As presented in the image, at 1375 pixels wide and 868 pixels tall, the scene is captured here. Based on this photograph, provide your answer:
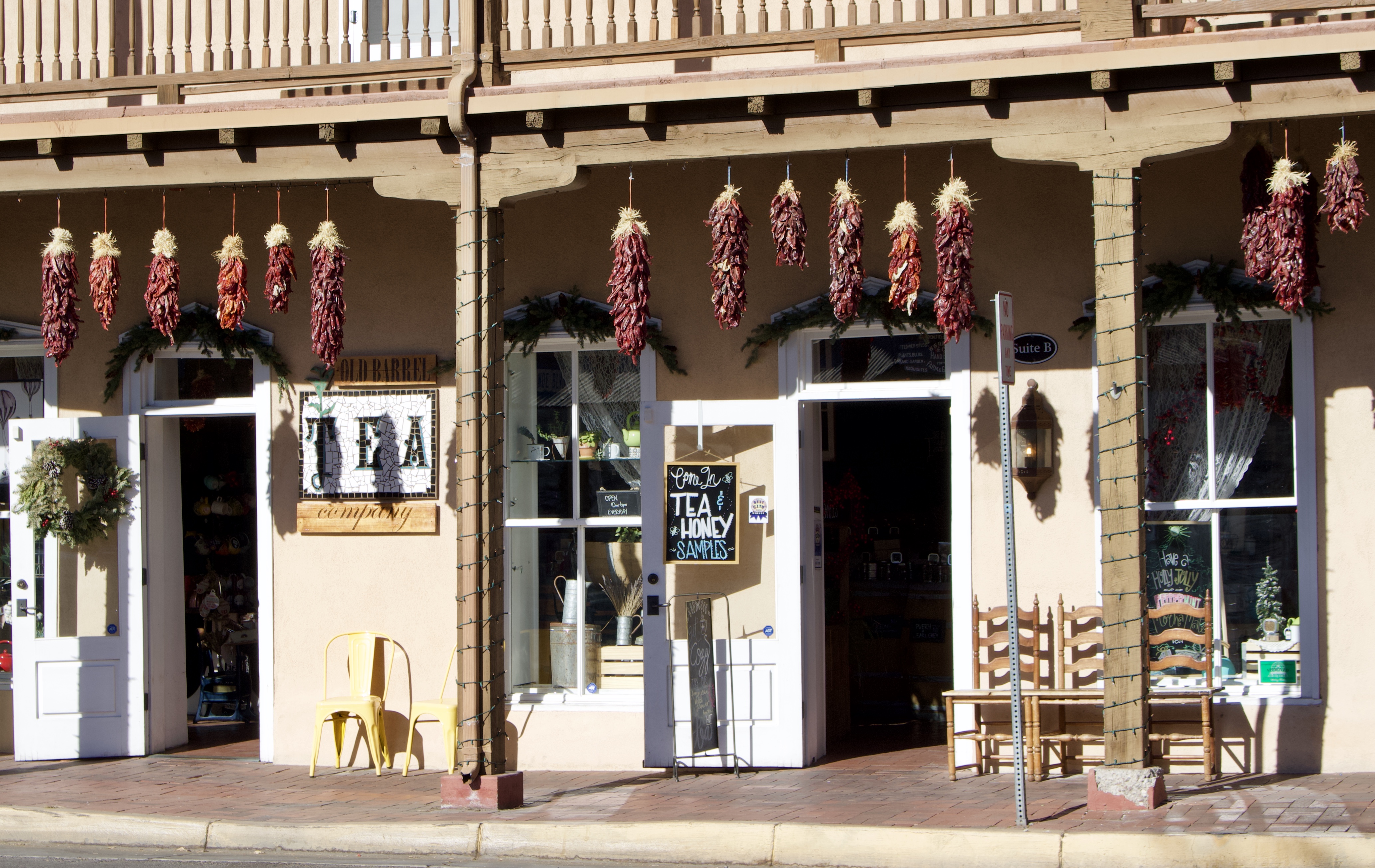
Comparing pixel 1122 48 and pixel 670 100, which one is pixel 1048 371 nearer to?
pixel 1122 48

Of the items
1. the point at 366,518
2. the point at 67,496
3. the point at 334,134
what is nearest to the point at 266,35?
the point at 334,134

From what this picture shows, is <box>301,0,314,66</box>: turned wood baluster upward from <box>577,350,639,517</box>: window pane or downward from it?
upward

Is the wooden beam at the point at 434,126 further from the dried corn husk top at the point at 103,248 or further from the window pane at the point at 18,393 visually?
the window pane at the point at 18,393

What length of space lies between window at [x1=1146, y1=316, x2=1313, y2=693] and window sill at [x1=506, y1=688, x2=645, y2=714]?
3.21 m

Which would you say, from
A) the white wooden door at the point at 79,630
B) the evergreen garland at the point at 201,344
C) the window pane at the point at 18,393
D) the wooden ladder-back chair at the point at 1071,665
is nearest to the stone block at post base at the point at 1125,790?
the wooden ladder-back chair at the point at 1071,665

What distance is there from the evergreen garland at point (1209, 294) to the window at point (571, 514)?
10.5 feet

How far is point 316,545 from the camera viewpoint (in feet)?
31.0

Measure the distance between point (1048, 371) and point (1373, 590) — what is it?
2176 millimetres

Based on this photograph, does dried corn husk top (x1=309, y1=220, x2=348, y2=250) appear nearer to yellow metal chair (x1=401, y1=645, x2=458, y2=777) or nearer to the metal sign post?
yellow metal chair (x1=401, y1=645, x2=458, y2=777)

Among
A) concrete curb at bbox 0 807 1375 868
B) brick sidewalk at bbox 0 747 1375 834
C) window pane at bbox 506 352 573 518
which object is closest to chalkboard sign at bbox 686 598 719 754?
brick sidewalk at bbox 0 747 1375 834

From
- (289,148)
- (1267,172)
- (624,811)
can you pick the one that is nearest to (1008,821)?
(624,811)

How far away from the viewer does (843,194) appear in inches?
299

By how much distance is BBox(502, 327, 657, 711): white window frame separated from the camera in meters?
9.09

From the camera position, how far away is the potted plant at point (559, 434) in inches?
368
